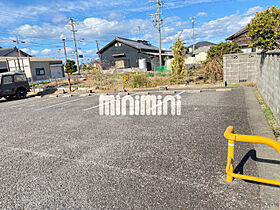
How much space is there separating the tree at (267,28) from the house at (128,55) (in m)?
25.6

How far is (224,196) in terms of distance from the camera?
7.70 ft

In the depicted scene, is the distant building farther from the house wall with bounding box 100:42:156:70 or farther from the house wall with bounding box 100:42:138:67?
the house wall with bounding box 100:42:138:67

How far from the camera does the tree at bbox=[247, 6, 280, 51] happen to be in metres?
6.59

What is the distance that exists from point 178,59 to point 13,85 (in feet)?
39.1

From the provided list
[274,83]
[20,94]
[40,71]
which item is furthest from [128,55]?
[274,83]

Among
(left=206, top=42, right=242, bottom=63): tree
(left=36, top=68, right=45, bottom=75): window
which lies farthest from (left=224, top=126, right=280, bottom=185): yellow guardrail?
(left=36, top=68, right=45, bottom=75): window

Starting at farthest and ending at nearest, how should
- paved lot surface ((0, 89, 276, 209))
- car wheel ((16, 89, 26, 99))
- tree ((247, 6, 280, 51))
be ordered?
car wheel ((16, 89, 26, 99))
tree ((247, 6, 280, 51))
paved lot surface ((0, 89, 276, 209))

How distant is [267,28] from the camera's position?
6699 millimetres

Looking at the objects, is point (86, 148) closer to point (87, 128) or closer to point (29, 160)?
point (29, 160)

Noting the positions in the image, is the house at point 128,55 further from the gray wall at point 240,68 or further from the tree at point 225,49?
the gray wall at point 240,68

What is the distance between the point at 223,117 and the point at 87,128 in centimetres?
399

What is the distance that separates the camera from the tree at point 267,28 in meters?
6.59

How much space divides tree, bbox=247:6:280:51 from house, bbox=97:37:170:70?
83.9ft

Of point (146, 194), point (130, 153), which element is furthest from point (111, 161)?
point (146, 194)
